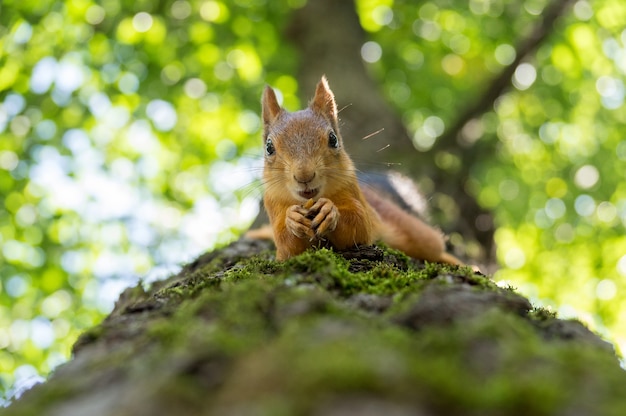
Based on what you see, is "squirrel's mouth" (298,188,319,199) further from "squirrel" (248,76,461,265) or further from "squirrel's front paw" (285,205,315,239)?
"squirrel's front paw" (285,205,315,239)

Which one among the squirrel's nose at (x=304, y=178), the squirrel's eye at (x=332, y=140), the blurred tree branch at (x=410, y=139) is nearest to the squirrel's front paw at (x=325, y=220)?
the squirrel's nose at (x=304, y=178)

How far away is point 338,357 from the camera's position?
1085 mm

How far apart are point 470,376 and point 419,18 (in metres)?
6.63

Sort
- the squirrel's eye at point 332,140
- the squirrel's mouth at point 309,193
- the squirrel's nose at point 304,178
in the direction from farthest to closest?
the squirrel's eye at point 332,140
the squirrel's mouth at point 309,193
the squirrel's nose at point 304,178

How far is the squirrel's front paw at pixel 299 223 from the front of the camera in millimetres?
2721

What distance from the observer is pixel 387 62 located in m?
7.44

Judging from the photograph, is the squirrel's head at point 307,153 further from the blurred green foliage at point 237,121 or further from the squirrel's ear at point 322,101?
the blurred green foliage at point 237,121

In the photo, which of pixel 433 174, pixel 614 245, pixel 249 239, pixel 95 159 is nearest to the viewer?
pixel 249 239

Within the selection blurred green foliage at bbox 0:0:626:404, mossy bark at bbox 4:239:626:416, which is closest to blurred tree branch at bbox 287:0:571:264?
blurred green foliage at bbox 0:0:626:404

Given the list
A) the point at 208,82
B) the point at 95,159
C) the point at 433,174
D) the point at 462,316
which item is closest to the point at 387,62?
the point at 208,82

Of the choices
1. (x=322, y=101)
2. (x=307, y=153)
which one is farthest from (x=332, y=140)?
(x=322, y=101)

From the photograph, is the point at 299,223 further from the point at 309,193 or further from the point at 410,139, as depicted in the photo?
the point at 410,139

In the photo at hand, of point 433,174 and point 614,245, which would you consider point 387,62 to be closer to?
point 433,174

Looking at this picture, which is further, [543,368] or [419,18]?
[419,18]
